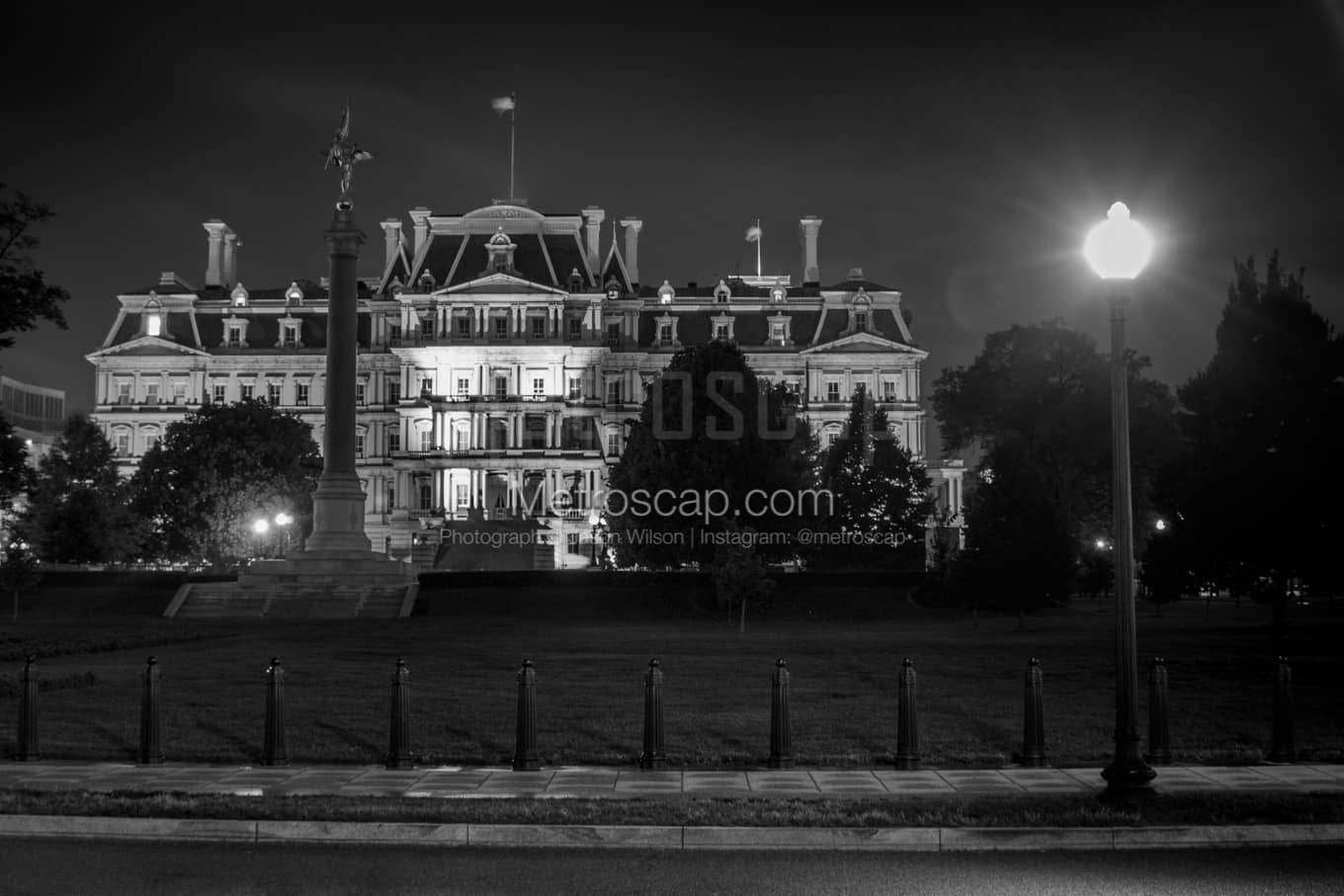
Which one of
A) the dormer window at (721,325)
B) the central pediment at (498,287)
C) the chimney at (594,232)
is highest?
the chimney at (594,232)

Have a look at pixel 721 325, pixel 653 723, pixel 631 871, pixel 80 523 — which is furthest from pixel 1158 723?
pixel 721 325

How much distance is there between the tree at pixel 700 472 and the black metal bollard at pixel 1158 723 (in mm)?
42394

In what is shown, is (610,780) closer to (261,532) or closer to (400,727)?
(400,727)

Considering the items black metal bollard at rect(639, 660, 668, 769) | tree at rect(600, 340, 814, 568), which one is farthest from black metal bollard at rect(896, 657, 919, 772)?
tree at rect(600, 340, 814, 568)

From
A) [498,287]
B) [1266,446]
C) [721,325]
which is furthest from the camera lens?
[721,325]

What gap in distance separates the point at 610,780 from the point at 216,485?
6946 centimetres

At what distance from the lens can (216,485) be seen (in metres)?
79.8

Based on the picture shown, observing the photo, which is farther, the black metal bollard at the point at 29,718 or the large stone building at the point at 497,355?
the large stone building at the point at 497,355

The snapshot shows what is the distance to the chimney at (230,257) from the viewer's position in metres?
121

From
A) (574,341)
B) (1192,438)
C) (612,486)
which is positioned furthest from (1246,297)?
(574,341)

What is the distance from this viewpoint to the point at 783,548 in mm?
65062

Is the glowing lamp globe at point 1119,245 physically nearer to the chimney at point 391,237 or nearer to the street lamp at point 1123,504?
the street lamp at point 1123,504

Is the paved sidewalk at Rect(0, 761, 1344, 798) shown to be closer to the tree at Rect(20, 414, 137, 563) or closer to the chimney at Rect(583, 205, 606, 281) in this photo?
the tree at Rect(20, 414, 137, 563)

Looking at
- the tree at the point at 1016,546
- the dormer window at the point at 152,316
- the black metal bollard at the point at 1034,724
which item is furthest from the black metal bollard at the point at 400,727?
the dormer window at the point at 152,316
